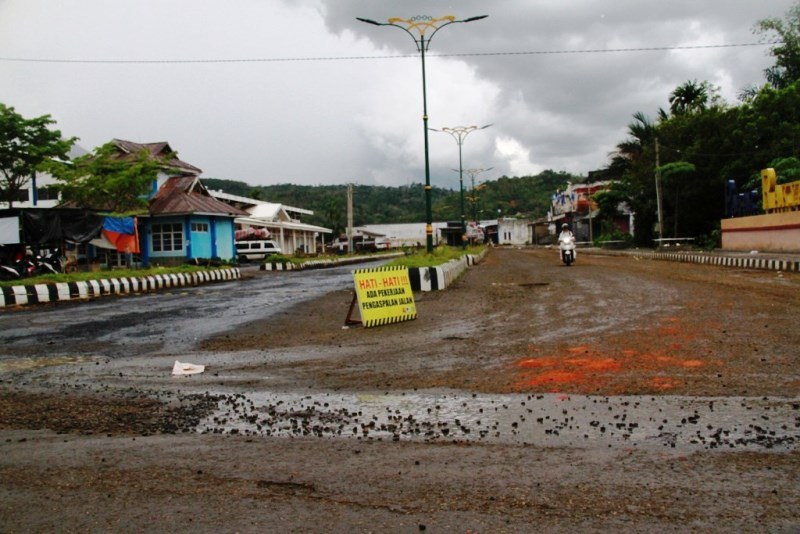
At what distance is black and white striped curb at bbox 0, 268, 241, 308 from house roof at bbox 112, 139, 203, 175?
1404 centimetres

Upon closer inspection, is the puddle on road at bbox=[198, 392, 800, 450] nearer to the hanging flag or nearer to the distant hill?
the hanging flag

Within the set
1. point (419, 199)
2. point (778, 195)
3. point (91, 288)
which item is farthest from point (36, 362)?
point (419, 199)

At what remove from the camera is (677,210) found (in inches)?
1885

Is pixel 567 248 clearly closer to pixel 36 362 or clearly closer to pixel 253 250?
pixel 36 362

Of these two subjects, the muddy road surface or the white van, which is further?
the white van

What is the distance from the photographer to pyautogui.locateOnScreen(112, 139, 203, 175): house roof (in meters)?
38.7

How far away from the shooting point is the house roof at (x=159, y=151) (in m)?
38.7

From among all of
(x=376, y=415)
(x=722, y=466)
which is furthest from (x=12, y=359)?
(x=722, y=466)

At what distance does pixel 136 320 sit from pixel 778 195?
1155 inches

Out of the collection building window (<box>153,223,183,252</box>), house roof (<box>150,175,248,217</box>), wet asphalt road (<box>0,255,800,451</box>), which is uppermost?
house roof (<box>150,175,248,217</box>)

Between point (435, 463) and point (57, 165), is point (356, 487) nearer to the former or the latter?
point (435, 463)

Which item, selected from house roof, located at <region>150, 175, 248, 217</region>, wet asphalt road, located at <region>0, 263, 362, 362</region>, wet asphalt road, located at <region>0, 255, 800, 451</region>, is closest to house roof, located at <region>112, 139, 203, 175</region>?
house roof, located at <region>150, 175, 248, 217</region>

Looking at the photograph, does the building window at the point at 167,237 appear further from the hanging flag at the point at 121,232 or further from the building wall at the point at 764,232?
the building wall at the point at 764,232

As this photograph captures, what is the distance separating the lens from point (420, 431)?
4.77 metres
